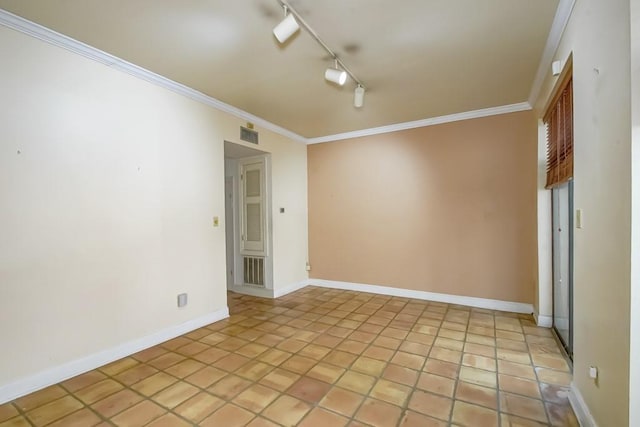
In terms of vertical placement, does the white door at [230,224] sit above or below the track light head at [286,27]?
below

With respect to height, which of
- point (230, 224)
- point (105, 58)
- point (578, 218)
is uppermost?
point (105, 58)

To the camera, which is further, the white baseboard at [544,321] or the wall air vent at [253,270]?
the wall air vent at [253,270]

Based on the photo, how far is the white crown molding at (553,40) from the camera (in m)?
1.98

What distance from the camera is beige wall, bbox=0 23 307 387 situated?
6.85 ft

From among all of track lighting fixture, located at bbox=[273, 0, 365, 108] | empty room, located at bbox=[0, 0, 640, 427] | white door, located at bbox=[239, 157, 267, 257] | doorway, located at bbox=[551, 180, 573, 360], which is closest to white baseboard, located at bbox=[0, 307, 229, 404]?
empty room, located at bbox=[0, 0, 640, 427]

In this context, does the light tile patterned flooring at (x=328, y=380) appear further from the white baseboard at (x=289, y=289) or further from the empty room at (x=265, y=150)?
the white baseboard at (x=289, y=289)

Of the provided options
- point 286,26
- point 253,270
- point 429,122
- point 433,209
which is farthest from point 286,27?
point 253,270

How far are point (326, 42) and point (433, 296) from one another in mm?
3620

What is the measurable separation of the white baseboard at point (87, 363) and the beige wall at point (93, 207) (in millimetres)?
47

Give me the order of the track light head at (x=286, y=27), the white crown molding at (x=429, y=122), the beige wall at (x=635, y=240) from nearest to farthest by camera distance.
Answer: the beige wall at (x=635, y=240)
the track light head at (x=286, y=27)
the white crown molding at (x=429, y=122)

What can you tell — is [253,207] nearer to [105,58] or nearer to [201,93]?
[201,93]

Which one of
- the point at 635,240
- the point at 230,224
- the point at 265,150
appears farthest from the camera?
the point at 230,224

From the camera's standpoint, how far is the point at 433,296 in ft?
14.1

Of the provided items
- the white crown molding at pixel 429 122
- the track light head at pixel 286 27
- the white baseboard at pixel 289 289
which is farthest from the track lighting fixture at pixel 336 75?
the white baseboard at pixel 289 289
